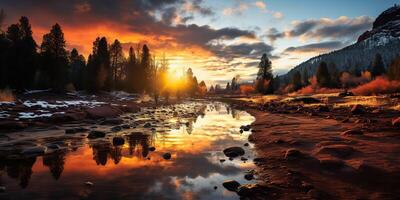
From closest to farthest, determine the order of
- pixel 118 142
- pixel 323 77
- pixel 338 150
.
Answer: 1. pixel 338 150
2. pixel 118 142
3. pixel 323 77

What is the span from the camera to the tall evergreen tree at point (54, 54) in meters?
59.7

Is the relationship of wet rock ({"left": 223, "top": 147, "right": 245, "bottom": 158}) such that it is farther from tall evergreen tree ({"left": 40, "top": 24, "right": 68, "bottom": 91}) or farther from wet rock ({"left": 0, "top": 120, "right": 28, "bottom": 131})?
tall evergreen tree ({"left": 40, "top": 24, "right": 68, "bottom": 91})

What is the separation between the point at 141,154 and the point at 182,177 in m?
4.30

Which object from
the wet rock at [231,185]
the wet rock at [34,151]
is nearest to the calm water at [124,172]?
the wet rock at [231,185]

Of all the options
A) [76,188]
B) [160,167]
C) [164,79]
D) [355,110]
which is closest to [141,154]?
[160,167]

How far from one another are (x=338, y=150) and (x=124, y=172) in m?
8.72

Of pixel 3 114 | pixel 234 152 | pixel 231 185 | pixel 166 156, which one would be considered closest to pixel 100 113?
pixel 3 114

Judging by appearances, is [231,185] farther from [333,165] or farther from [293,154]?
[293,154]

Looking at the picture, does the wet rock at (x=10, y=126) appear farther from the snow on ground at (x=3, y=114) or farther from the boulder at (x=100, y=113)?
the boulder at (x=100, y=113)

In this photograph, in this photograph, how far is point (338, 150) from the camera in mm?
12258

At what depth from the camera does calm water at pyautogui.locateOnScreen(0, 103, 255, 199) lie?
850 cm

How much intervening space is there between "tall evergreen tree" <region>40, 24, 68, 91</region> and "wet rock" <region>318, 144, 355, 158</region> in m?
56.7

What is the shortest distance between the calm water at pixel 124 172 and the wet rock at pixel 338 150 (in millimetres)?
3192

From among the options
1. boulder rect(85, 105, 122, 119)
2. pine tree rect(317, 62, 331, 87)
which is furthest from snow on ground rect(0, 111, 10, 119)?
pine tree rect(317, 62, 331, 87)
